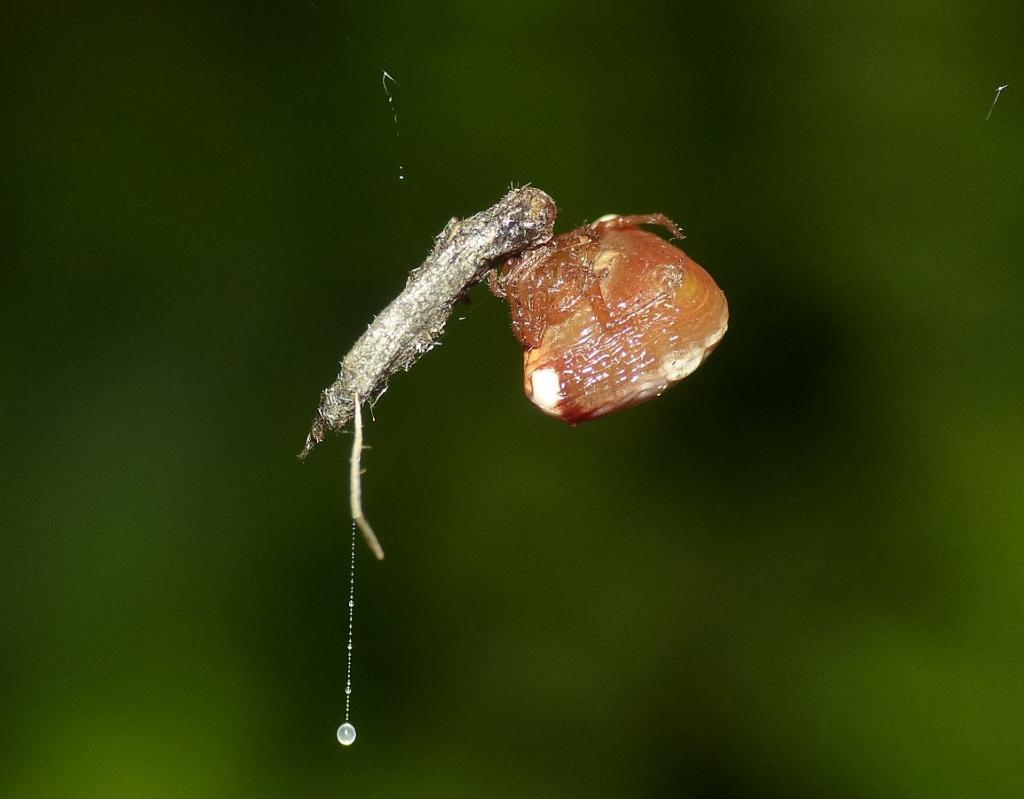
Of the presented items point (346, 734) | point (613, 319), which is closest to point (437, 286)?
point (613, 319)

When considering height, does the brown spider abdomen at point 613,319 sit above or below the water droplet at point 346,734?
above

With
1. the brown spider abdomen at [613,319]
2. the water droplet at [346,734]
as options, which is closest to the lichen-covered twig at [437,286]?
the brown spider abdomen at [613,319]

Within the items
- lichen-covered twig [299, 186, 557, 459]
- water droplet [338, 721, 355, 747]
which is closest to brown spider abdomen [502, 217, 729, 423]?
lichen-covered twig [299, 186, 557, 459]

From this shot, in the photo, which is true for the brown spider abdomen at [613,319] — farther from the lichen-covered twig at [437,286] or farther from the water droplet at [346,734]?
the water droplet at [346,734]

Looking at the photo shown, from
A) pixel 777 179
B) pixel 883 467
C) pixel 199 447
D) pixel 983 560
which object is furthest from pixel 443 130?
pixel 983 560

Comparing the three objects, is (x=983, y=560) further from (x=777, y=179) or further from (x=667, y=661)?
(x=777, y=179)
